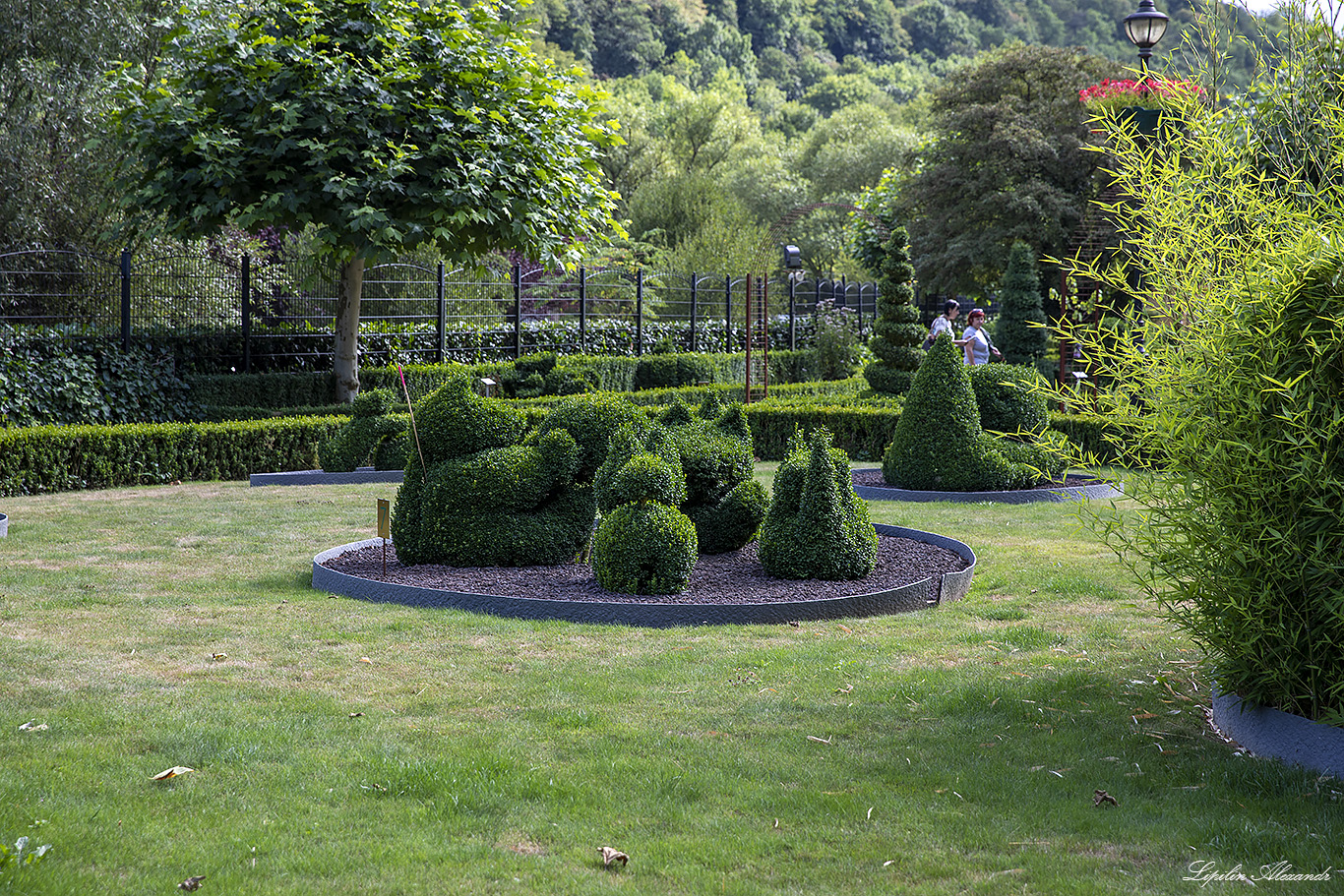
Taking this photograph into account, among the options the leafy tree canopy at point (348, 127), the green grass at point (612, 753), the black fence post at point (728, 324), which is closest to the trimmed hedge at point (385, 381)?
the leafy tree canopy at point (348, 127)

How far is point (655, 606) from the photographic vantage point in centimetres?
637

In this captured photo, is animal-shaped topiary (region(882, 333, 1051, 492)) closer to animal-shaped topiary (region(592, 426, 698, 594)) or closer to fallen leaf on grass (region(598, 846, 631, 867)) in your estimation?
animal-shaped topiary (region(592, 426, 698, 594))

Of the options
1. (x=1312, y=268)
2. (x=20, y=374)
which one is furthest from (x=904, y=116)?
(x=1312, y=268)

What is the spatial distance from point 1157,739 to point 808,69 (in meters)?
110

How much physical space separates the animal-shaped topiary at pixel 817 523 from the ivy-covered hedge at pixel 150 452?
7334 millimetres

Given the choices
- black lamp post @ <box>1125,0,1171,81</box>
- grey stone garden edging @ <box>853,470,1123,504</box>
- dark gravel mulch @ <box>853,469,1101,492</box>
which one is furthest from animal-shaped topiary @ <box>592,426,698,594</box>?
black lamp post @ <box>1125,0,1171,81</box>

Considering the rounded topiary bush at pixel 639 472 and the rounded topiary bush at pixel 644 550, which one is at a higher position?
the rounded topiary bush at pixel 639 472

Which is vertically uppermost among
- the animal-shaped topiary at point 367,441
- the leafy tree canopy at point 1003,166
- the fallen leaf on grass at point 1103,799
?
the leafy tree canopy at point 1003,166

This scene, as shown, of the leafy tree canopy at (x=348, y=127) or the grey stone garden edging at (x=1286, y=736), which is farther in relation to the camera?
the leafy tree canopy at (x=348, y=127)

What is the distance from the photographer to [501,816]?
3.68 metres

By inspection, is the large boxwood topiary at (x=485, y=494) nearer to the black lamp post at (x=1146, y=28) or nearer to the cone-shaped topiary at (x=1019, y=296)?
the black lamp post at (x=1146, y=28)

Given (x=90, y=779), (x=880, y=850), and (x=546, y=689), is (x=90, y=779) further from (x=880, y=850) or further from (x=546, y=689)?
(x=880, y=850)

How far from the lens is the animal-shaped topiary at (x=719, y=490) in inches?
304

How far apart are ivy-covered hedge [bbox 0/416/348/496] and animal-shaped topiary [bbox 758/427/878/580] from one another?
7.33 m
